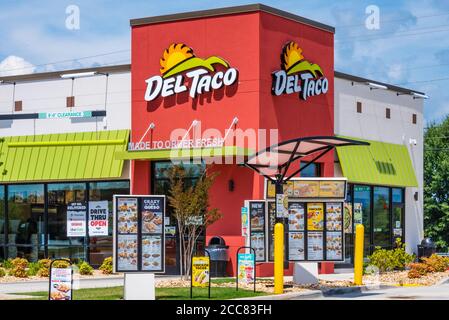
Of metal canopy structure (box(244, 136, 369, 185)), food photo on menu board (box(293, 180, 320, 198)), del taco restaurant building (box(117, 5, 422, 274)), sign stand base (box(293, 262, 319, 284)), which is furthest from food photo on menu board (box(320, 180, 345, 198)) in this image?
del taco restaurant building (box(117, 5, 422, 274))

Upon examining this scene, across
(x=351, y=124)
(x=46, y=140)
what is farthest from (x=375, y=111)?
(x=46, y=140)

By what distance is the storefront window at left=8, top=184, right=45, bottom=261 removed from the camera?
3969cm

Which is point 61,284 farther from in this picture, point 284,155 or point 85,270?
point 85,270

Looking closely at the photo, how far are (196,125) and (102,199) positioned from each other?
5.29 meters

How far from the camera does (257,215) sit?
30.1 m

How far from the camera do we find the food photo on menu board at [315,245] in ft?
96.4

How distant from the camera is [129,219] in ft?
80.6

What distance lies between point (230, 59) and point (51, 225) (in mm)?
10122

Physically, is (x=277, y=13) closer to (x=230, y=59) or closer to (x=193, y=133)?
(x=230, y=59)

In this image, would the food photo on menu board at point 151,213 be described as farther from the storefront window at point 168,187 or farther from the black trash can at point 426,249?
the black trash can at point 426,249

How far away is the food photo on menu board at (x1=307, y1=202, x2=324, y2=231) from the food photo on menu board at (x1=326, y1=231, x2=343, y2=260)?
0.38 meters

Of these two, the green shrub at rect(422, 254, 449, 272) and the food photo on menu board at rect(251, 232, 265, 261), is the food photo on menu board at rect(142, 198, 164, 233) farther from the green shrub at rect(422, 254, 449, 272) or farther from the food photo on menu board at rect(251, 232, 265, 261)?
the green shrub at rect(422, 254, 449, 272)

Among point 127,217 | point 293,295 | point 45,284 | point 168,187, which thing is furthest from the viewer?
point 168,187

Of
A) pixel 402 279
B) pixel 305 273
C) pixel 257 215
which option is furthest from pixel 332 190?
pixel 402 279
